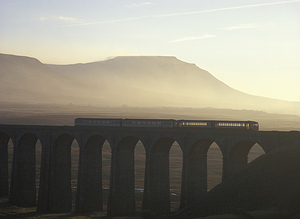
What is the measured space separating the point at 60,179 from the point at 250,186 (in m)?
35.4

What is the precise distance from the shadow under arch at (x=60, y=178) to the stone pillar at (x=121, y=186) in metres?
11.3

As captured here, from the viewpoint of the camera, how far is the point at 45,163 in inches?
2945

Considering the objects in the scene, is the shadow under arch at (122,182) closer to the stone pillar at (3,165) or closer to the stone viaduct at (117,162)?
the stone viaduct at (117,162)

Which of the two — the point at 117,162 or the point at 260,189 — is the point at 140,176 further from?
the point at 260,189

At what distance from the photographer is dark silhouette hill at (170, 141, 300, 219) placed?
44438mm

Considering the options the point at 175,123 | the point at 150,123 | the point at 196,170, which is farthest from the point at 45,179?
the point at 196,170

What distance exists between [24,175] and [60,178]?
8.29 meters

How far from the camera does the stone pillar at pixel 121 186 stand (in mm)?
64750

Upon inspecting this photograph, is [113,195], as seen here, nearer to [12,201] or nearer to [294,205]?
[12,201]

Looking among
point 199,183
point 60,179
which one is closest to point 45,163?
point 60,179

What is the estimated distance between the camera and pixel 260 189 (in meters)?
46.6

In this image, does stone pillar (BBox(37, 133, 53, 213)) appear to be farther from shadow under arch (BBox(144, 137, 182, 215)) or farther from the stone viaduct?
shadow under arch (BBox(144, 137, 182, 215))

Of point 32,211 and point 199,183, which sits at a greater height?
point 199,183

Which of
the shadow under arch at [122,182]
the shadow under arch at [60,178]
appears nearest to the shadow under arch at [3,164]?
the shadow under arch at [60,178]
